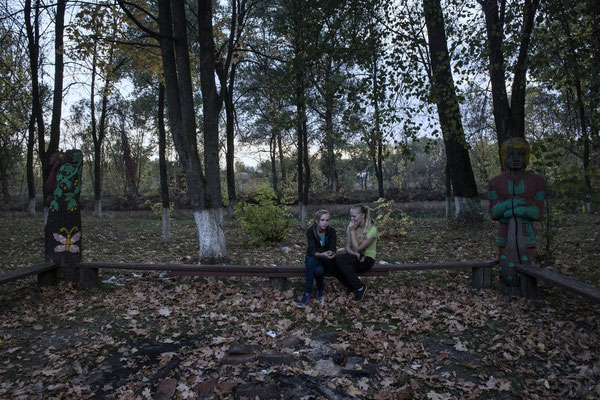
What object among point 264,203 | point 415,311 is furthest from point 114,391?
point 264,203

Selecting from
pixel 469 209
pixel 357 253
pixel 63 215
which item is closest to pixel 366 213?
pixel 357 253

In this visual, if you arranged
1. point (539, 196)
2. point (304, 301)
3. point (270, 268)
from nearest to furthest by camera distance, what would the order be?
1. point (539, 196)
2. point (304, 301)
3. point (270, 268)

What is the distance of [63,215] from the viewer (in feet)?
18.3

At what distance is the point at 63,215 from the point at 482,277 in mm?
6224

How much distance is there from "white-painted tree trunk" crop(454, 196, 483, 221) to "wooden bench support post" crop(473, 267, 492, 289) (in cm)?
516

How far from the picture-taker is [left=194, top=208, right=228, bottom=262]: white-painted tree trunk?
6.91 meters

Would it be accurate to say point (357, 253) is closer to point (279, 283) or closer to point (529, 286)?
point (279, 283)

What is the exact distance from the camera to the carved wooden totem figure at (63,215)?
5.58m

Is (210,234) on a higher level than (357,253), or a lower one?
higher

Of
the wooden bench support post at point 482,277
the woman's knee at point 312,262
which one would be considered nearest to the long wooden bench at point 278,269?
the wooden bench support post at point 482,277

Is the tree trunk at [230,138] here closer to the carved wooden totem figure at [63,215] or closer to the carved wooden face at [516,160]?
the carved wooden totem figure at [63,215]

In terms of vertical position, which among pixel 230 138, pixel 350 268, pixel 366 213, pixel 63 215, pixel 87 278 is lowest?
pixel 87 278

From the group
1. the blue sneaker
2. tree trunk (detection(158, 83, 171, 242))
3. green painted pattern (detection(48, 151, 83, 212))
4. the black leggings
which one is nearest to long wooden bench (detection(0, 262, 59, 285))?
green painted pattern (detection(48, 151, 83, 212))

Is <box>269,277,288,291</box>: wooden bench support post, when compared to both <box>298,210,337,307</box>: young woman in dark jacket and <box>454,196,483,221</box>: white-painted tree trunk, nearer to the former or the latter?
<box>298,210,337,307</box>: young woman in dark jacket
